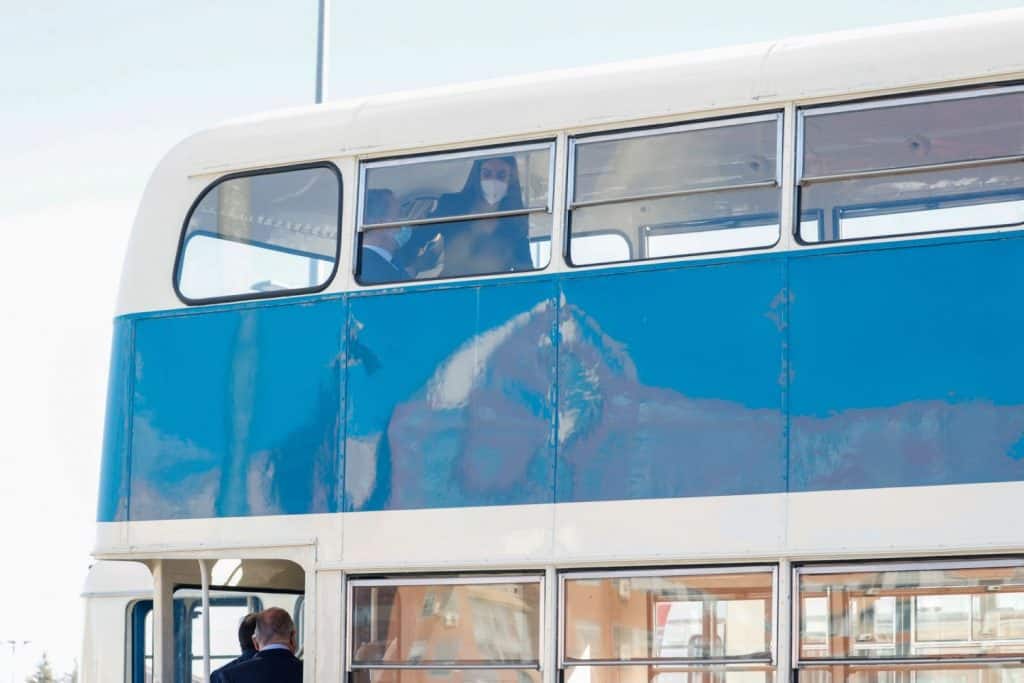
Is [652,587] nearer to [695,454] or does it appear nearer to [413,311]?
[695,454]

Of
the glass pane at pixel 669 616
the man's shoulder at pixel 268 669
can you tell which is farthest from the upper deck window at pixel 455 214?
the man's shoulder at pixel 268 669

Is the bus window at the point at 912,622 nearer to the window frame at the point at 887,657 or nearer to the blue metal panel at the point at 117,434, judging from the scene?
the window frame at the point at 887,657

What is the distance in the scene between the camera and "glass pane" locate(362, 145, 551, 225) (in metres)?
8.73

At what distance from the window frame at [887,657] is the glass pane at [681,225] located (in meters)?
1.40

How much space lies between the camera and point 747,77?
27.2 feet

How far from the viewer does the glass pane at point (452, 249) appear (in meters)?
8.65

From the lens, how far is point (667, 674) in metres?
8.03

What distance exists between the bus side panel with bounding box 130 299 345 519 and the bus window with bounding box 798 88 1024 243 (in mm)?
2451

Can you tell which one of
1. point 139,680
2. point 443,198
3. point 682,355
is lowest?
point 139,680

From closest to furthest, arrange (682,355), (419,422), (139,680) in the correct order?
(682,355)
(419,422)
(139,680)

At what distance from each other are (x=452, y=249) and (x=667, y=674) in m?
2.23

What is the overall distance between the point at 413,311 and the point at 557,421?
0.95 meters

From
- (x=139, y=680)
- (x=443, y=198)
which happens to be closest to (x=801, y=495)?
(x=443, y=198)

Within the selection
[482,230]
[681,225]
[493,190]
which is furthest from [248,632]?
[681,225]
